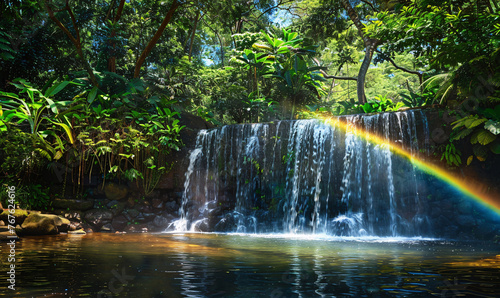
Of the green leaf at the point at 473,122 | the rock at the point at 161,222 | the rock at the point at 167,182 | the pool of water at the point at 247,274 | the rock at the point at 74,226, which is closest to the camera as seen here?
the pool of water at the point at 247,274

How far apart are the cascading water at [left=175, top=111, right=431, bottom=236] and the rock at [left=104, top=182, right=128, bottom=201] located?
1918 millimetres

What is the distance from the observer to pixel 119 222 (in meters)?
10.9

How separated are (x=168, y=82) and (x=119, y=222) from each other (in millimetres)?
6983

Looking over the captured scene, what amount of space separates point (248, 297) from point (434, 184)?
29.4ft

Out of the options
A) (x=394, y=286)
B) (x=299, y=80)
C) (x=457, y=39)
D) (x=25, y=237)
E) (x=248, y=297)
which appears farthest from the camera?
(x=299, y=80)

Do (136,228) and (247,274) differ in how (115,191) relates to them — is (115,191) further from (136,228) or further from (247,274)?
(247,274)

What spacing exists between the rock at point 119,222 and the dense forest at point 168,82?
44.9 inches

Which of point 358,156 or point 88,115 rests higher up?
point 88,115

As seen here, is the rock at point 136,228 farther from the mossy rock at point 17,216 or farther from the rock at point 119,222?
the mossy rock at point 17,216

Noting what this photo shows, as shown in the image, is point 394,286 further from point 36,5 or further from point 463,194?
point 36,5

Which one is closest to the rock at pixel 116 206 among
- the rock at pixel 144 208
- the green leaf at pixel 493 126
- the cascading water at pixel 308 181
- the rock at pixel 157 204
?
the rock at pixel 144 208

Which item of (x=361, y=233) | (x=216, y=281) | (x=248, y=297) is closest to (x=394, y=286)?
(x=248, y=297)

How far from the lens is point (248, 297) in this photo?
2.80 meters

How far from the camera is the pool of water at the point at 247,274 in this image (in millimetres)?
2957
